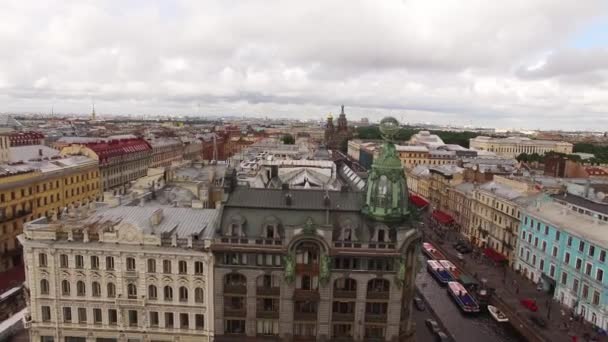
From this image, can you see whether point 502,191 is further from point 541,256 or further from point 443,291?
point 443,291

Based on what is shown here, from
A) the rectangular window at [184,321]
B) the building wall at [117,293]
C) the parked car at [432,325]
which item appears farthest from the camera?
the parked car at [432,325]

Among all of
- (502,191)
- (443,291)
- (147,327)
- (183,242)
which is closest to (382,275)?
(183,242)

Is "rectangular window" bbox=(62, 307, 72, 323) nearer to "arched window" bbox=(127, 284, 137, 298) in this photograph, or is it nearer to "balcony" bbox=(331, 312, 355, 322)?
"arched window" bbox=(127, 284, 137, 298)

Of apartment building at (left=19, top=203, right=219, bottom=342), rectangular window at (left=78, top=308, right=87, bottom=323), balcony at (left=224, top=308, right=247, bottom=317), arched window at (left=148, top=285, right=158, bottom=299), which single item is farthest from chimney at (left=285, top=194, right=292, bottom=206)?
rectangular window at (left=78, top=308, right=87, bottom=323)

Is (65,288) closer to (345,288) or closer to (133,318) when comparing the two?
(133,318)

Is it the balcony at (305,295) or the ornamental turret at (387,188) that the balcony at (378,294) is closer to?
the balcony at (305,295)

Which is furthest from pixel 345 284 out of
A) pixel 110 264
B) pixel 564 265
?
pixel 564 265

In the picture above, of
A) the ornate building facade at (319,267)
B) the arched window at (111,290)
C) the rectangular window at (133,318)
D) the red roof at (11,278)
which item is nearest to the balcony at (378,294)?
the ornate building facade at (319,267)
